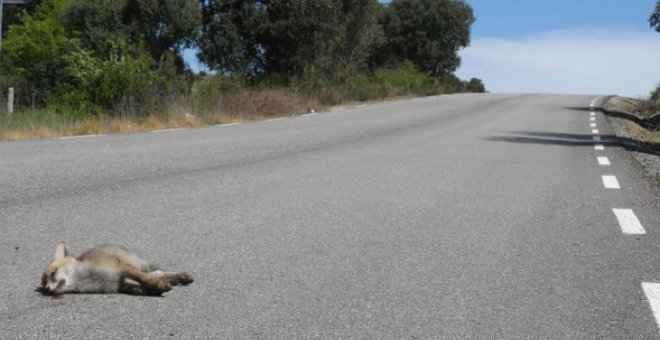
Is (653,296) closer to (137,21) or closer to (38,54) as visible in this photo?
(137,21)

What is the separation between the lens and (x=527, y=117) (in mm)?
24297

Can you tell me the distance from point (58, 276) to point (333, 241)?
2098 mm

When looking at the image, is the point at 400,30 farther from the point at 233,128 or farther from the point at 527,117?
the point at 233,128

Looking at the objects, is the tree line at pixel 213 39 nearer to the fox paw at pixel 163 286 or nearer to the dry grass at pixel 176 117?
the dry grass at pixel 176 117

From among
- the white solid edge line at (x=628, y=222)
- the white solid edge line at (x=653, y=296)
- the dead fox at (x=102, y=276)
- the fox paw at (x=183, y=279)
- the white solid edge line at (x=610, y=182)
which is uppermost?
the dead fox at (x=102, y=276)

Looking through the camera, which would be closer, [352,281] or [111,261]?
[111,261]

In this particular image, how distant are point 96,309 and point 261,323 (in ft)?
2.63

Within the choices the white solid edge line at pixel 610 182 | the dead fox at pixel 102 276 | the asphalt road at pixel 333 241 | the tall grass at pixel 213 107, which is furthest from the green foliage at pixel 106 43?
the dead fox at pixel 102 276

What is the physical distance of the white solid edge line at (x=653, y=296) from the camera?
3.93 m

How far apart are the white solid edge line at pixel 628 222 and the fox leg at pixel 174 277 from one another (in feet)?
11.8

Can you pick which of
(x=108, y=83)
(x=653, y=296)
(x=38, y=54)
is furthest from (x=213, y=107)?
(x=653, y=296)

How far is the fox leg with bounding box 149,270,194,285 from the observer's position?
410cm

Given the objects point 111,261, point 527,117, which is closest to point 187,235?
point 111,261

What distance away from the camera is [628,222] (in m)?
6.55
